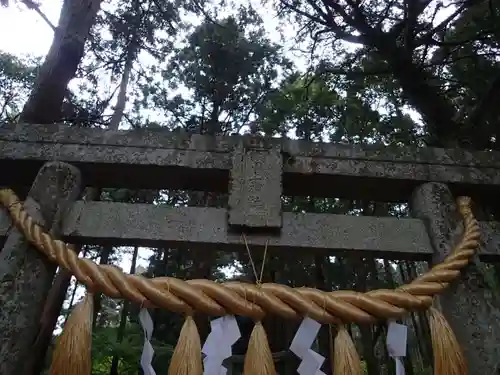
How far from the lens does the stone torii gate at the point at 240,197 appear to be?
188 cm

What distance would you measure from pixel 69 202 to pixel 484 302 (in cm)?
217

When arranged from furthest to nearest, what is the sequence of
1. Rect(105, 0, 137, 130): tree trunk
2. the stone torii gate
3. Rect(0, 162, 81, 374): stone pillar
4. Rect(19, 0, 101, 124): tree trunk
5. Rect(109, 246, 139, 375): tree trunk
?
1. Rect(105, 0, 137, 130): tree trunk
2. Rect(109, 246, 139, 375): tree trunk
3. Rect(19, 0, 101, 124): tree trunk
4. the stone torii gate
5. Rect(0, 162, 81, 374): stone pillar

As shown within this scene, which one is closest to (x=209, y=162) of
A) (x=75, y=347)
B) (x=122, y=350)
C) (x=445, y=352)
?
(x=75, y=347)

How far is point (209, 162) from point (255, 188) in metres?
0.31

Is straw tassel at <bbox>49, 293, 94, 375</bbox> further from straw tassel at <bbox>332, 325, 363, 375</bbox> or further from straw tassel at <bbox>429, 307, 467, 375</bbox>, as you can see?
straw tassel at <bbox>429, 307, 467, 375</bbox>

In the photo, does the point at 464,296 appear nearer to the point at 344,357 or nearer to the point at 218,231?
the point at 344,357

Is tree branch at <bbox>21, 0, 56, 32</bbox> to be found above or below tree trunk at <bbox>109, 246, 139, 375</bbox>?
above

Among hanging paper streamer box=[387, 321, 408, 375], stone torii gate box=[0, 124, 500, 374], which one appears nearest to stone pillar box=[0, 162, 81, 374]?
stone torii gate box=[0, 124, 500, 374]

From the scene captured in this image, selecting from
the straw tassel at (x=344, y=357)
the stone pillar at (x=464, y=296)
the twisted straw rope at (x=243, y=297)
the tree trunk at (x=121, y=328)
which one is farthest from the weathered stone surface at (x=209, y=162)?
the straw tassel at (x=344, y=357)

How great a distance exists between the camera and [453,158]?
237cm

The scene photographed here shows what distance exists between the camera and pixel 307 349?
1538 mm

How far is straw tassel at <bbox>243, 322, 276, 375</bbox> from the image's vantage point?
4.66 feet

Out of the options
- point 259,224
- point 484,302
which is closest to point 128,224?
point 259,224

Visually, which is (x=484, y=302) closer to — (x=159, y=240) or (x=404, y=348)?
(x=404, y=348)
